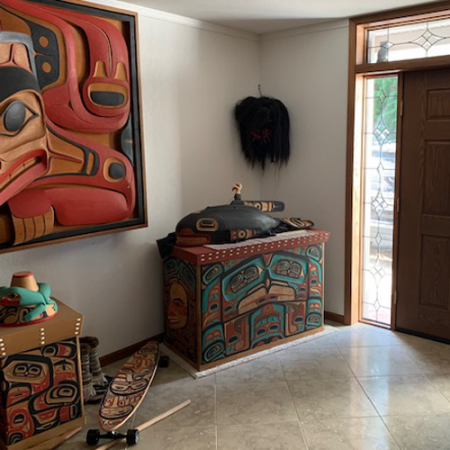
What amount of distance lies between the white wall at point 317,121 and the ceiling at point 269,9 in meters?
0.22

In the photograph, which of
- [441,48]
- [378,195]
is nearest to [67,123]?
[378,195]

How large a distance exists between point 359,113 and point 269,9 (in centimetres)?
102

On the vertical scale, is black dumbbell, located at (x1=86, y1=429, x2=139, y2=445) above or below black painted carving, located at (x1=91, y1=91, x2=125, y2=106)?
below

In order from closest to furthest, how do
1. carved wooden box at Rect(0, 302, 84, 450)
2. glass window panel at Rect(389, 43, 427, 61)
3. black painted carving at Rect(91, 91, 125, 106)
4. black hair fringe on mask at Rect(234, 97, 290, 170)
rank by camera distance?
carved wooden box at Rect(0, 302, 84, 450) → black painted carving at Rect(91, 91, 125, 106) → glass window panel at Rect(389, 43, 427, 61) → black hair fringe on mask at Rect(234, 97, 290, 170)

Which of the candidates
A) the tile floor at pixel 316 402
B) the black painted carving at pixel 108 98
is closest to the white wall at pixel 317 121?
the tile floor at pixel 316 402

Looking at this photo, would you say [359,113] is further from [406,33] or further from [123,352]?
[123,352]

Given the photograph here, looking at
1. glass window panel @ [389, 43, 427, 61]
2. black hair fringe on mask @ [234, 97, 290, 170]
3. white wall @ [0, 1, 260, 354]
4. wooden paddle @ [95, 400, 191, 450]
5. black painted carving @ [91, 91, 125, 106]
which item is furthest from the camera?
black hair fringe on mask @ [234, 97, 290, 170]

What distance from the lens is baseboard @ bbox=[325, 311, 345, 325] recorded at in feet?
A: 13.3

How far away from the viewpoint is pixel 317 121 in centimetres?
400

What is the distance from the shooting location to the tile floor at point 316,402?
2.54 metres

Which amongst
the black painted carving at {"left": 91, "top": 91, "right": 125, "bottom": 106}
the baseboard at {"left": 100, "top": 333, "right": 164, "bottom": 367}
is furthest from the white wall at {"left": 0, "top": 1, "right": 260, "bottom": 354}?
the black painted carving at {"left": 91, "top": 91, "right": 125, "bottom": 106}

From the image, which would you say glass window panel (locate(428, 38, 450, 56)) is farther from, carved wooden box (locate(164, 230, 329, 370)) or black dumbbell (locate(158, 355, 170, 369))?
black dumbbell (locate(158, 355, 170, 369))

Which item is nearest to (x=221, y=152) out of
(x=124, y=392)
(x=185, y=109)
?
(x=185, y=109)

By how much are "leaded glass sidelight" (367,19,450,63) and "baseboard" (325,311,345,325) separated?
197cm
